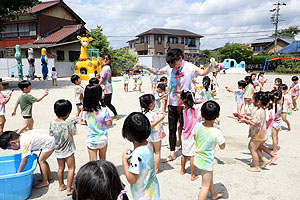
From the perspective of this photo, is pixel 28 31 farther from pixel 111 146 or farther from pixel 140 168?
pixel 140 168

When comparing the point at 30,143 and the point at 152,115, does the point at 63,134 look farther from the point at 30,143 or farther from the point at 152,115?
the point at 152,115

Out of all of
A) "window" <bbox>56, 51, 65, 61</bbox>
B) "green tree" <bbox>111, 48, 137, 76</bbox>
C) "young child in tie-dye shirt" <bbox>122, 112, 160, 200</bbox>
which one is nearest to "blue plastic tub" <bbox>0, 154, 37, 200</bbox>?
"young child in tie-dye shirt" <bbox>122, 112, 160, 200</bbox>

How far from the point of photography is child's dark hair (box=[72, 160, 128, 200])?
1.28m

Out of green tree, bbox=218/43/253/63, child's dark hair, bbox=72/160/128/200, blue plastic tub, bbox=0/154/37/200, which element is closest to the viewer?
child's dark hair, bbox=72/160/128/200

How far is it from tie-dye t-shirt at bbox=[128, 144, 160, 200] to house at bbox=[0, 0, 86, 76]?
921 inches

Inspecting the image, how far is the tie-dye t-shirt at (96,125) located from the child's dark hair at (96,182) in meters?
1.91

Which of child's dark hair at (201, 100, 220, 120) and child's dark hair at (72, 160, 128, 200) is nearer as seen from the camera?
child's dark hair at (72, 160, 128, 200)

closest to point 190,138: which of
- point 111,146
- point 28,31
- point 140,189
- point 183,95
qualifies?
point 183,95

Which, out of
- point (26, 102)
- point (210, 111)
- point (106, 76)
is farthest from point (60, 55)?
point (210, 111)

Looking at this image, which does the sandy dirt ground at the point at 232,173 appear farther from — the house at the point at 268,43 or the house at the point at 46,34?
the house at the point at 268,43

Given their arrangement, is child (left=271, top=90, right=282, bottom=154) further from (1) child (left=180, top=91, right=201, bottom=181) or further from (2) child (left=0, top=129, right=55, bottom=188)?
(2) child (left=0, top=129, right=55, bottom=188)

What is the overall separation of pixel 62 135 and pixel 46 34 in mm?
26878

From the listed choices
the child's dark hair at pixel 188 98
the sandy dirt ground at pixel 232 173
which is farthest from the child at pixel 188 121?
the sandy dirt ground at pixel 232 173

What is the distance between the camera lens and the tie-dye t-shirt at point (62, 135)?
Answer: 2998 millimetres
